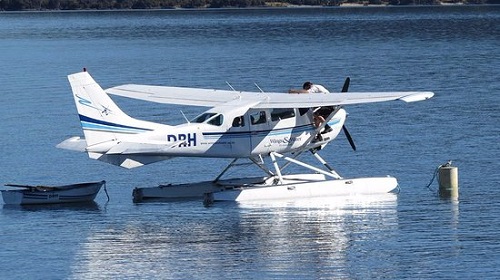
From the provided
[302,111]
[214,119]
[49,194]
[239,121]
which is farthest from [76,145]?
[302,111]

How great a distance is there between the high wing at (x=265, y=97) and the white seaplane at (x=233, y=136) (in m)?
0.02

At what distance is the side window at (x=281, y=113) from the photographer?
85.7 ft

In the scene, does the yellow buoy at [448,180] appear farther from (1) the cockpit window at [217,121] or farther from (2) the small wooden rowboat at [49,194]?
(2) the small wooden rowboat at [49,194]

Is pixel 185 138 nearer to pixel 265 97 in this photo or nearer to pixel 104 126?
pixel 104 126

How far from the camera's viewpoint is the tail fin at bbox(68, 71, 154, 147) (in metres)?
25.1

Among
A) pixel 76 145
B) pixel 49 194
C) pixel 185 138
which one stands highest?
pixel 185 138

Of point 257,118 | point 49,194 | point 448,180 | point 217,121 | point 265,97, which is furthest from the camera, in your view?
point 448,180

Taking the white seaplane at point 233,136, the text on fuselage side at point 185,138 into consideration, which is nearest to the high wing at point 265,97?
the white seaplane at point 233,136

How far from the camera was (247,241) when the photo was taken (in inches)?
900

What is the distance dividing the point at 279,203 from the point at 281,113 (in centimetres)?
172

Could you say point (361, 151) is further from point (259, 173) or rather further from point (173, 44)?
point (173, 44)

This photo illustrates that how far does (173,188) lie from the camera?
27.0 meters

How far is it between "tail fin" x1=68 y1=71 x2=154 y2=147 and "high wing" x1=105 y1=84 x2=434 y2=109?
87.8 inches

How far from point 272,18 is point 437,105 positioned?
90.8 meters
